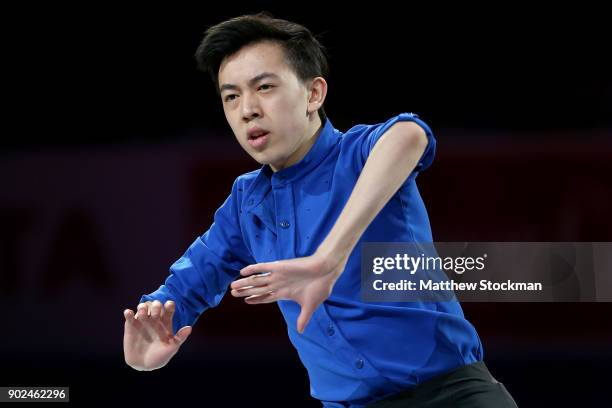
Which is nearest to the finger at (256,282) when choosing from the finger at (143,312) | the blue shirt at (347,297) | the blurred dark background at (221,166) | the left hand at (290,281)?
the left hand at (290,281)

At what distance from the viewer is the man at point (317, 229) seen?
118cm

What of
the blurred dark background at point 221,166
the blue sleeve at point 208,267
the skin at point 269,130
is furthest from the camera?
the blurred dark background at point 221,166

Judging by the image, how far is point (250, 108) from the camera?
126cm

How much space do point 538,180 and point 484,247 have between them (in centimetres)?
90

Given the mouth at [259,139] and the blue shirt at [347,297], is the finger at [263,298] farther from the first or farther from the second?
the mouth at [259,139]

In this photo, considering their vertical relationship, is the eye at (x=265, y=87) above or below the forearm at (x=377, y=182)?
above

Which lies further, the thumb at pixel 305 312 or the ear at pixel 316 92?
the ear at pixel 316 92

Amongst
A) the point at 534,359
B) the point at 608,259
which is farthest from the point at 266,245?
the point at 534,359

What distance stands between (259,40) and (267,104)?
13 centimetres

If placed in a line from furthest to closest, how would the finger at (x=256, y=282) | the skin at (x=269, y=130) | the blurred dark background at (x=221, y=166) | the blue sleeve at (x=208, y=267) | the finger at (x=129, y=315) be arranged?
the blurred dark background at (x=221, y=166)
the blue sleeve at (x=208, y=267)
the finger at (x=129, y=315)
the skin at (x=269, y=130)
the finger at (x=256, y=282)

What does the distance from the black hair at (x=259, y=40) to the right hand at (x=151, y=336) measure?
41cm

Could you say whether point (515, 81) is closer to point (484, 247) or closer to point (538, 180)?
point (538, 180)

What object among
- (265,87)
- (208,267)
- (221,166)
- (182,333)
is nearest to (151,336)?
(182,333)

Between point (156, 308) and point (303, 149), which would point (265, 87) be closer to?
point (303, 149)
